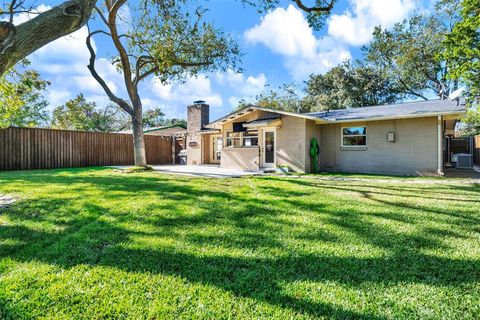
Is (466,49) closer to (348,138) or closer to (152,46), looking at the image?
(348,138)

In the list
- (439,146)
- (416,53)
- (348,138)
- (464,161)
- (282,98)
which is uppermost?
(416,53)

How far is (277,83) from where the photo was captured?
106ft

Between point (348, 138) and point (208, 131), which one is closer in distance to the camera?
point (348, 138)

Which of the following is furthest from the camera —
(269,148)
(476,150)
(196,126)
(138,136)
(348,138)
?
(196,126)

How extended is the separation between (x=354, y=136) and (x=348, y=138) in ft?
1.00

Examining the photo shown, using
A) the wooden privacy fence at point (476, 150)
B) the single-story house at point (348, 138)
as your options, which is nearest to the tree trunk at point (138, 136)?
the single-story house at point (348, 138)

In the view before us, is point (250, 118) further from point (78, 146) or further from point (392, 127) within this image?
point (78, 146)

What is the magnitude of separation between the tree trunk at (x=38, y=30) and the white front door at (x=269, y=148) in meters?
11.0

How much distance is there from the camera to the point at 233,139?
15703mm

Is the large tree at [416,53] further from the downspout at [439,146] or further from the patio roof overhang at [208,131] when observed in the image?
the patio roof overhang at [208,131]

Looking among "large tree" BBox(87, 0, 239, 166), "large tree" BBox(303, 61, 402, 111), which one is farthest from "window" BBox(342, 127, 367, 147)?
"large tree" BBox(303, 61, 402, 111)

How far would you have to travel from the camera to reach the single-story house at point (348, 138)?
11.1 m

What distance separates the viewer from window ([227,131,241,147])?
15.4 m

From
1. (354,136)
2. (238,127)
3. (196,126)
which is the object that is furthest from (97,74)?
(354,136)
